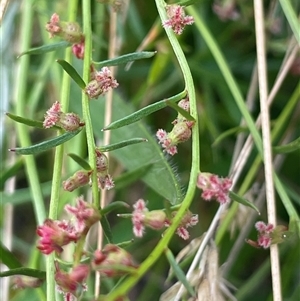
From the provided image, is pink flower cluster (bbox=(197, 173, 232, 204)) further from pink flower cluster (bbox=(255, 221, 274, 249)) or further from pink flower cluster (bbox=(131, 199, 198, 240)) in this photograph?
pink flower cluster (bbox=(255, 221, 274, 249))

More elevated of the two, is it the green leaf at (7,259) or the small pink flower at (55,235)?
the small pink flower at (55,235)

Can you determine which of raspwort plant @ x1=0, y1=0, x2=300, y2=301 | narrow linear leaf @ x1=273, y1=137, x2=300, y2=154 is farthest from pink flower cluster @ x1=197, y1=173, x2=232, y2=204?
narrow linear leaf @ x1=273, y1=137, x2=300, y2=154

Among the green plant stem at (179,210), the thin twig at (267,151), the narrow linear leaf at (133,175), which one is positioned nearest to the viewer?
the green plant stem at (179,210)

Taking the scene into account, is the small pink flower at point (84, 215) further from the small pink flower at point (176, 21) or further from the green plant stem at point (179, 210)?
the small pink flower at point (176, 21)

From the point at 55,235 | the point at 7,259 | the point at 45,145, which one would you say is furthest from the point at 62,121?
the point at 7,259

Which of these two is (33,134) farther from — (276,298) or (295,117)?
(276,298)

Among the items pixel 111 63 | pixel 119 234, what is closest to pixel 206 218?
pixel 119 234

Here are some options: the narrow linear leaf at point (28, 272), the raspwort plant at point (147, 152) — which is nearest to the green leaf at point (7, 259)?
the raspwort plant at point (147, 152)

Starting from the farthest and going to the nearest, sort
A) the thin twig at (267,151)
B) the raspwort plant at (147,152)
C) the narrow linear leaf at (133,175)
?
the narrow linear leaf at (133,175) < the thin twig at (267,151) < the raspwort plant at (147,152)
